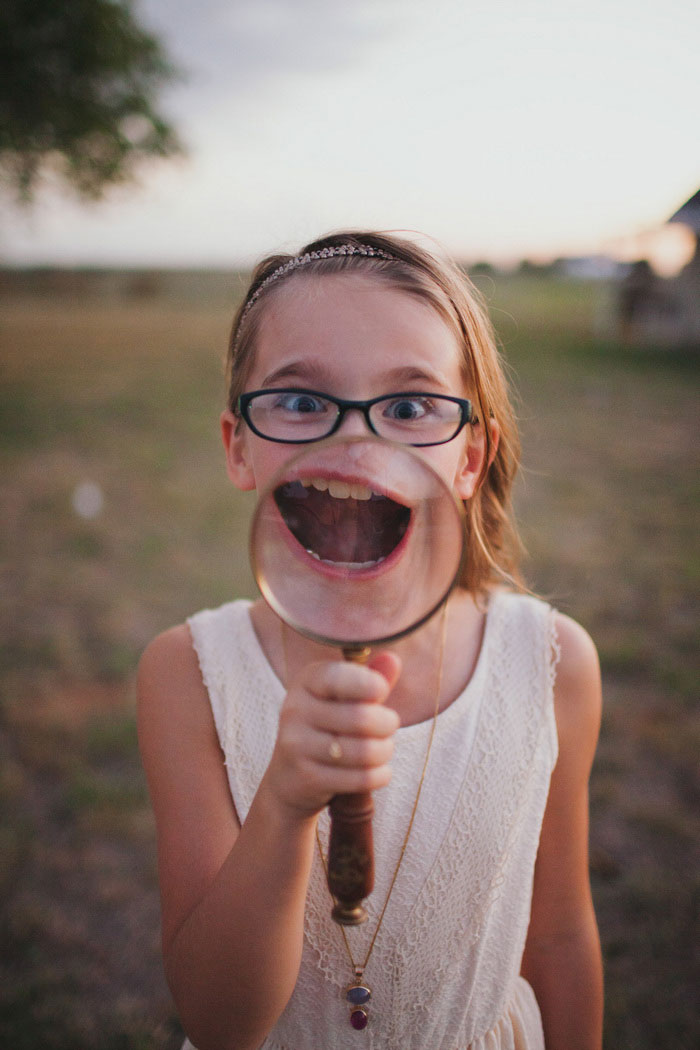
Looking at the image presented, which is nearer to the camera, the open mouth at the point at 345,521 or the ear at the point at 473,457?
the open mouth at the point at 345,521

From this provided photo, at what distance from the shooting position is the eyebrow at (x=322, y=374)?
1.70 metres

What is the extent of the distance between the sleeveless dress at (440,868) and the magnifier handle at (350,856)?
768 mm

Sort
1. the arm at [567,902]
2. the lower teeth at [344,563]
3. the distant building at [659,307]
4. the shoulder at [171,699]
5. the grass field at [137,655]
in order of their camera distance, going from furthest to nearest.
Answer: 1. the distant building at [659,307]
2. the grass field at [137,655]
3. the arm at [567,902]
4. the shoulder at [171,699]
5. the lower teeth at [344,563]

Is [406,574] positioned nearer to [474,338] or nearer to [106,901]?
[474,338]

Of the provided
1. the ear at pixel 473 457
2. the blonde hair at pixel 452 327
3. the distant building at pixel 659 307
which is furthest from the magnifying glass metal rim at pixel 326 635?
the distant building at pixel 659 307

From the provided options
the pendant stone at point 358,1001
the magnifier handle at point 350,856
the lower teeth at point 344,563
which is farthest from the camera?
the pendant stone at point 358,1001

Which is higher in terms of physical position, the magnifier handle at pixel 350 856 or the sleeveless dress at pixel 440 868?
the magnifier handle at pixel 350 856

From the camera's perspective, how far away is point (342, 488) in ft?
4.98

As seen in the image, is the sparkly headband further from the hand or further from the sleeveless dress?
the hand

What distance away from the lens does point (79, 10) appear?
1303 centimetres

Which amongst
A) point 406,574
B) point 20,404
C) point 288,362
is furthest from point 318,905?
point 20,404

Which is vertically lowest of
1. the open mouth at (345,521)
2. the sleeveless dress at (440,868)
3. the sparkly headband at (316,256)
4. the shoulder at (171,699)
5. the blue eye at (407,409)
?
the sleeveless dress at (440,868)

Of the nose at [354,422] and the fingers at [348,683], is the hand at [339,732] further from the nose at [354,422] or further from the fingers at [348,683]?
the nose at [354,422]

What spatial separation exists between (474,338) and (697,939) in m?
3.15
